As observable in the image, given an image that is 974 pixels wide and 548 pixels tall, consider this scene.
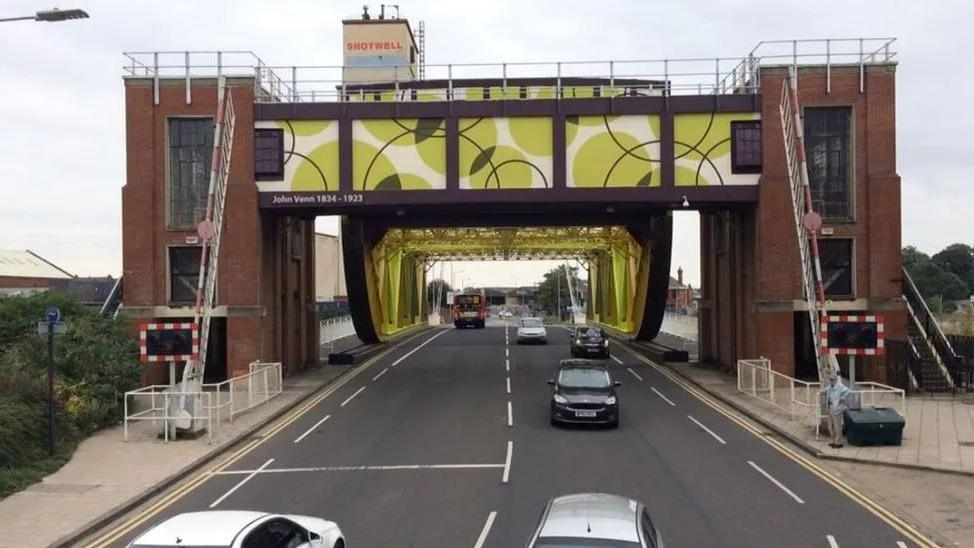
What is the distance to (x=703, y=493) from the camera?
51.8ft

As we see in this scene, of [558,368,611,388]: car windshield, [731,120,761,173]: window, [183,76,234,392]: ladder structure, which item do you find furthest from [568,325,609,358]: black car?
[183,76,234,392]: ladder structure

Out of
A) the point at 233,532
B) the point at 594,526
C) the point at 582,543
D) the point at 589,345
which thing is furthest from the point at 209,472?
the point at 589,345

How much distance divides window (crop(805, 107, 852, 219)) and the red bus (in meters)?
49.2

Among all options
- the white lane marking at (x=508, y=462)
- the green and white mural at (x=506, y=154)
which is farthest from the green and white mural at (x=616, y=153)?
the white lane marking at (x=508, y=462)

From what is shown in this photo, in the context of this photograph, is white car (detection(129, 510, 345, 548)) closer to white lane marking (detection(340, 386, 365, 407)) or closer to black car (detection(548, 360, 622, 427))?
black car (detection(548, 360, 622, 427))

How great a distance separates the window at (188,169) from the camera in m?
32.2

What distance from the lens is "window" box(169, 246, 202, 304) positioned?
1287 inches

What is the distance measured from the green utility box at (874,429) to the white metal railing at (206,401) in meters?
14.8

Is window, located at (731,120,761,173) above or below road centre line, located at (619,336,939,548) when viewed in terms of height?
above

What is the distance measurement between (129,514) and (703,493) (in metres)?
9.69

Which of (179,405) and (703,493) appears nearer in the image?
(703,493)

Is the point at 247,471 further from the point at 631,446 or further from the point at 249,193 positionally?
the point at 249,193

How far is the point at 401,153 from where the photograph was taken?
31703 millimetres

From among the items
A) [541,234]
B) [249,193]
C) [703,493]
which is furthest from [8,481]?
[541,234]
